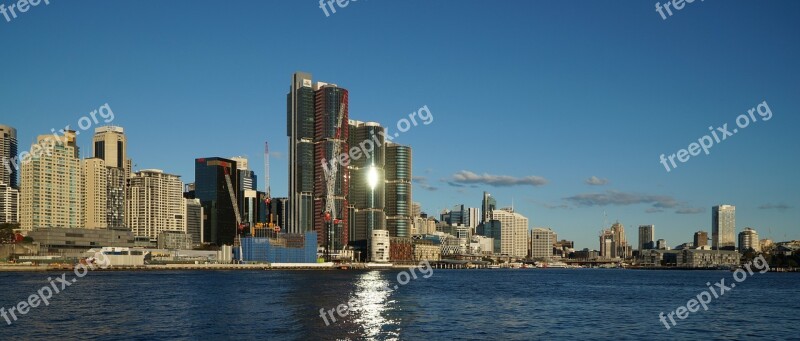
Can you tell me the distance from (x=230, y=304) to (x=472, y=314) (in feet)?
107

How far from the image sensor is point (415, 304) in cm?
10394

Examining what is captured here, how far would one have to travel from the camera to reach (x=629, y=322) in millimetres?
82938

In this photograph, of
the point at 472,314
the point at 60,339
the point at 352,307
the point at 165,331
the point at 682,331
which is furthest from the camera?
the point at 352,307

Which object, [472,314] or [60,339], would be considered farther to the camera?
[472,314]

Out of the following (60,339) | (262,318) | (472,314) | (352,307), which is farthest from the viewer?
(352,307)

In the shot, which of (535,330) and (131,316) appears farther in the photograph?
(131,316)

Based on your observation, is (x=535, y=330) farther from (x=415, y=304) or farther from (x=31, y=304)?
(x=31, y=304)

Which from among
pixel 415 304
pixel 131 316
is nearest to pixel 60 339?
pixel 131 316

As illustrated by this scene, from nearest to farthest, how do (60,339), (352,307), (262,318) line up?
(60,339) → (262,318) → (352,307)

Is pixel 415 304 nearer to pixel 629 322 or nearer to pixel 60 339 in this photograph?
pixel 629 322

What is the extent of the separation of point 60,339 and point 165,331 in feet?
29.8

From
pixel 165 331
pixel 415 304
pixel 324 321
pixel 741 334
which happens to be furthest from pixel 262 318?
pixel 741 334

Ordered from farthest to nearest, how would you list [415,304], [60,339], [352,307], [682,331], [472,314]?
[415,304] → [352,307] → [472,314] → [682,331] → [60,339]

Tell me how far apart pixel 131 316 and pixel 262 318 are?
46.8 feet
